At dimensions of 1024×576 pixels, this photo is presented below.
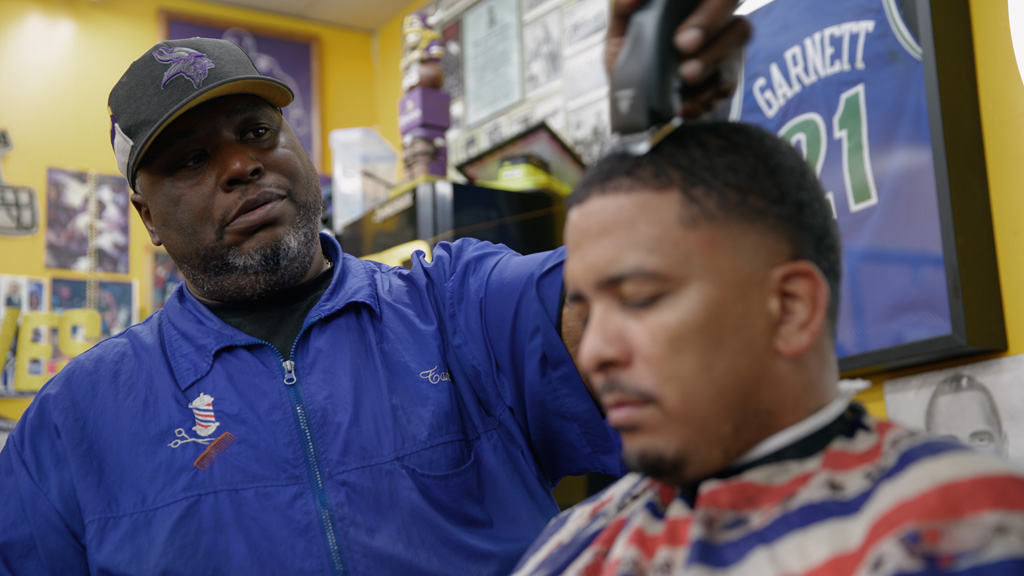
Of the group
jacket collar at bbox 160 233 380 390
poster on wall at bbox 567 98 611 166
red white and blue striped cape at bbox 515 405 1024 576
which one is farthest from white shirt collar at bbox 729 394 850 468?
poster on wall at bbox 567 98 611 166

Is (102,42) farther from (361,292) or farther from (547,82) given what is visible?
(361,292)

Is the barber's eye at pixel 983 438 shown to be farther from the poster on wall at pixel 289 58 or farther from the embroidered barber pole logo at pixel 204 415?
the poster on wall at pixel 289 58

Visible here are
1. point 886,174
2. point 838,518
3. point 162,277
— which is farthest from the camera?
point 162,277

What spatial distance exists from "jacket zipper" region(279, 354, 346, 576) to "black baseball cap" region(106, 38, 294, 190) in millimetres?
398

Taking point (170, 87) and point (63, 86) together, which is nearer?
point (170, 87)

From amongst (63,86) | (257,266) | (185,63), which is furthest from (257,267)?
(63,86)

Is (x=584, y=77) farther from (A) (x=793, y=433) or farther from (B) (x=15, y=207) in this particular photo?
(A) (x=793, y=433)

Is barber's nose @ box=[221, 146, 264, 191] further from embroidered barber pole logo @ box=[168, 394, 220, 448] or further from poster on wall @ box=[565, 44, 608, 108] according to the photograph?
poster on wall @ box=[565, 44, 608, 108]

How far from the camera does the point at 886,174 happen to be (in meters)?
2.10

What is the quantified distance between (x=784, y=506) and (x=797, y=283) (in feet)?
0.61

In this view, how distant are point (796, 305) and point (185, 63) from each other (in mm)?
1071

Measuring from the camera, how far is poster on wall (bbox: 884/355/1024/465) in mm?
1896

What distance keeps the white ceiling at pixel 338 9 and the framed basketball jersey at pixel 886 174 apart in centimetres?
257

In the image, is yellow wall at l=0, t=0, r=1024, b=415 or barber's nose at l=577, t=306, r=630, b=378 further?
yellow wall at l=0, t=0, r=1024, b=415
